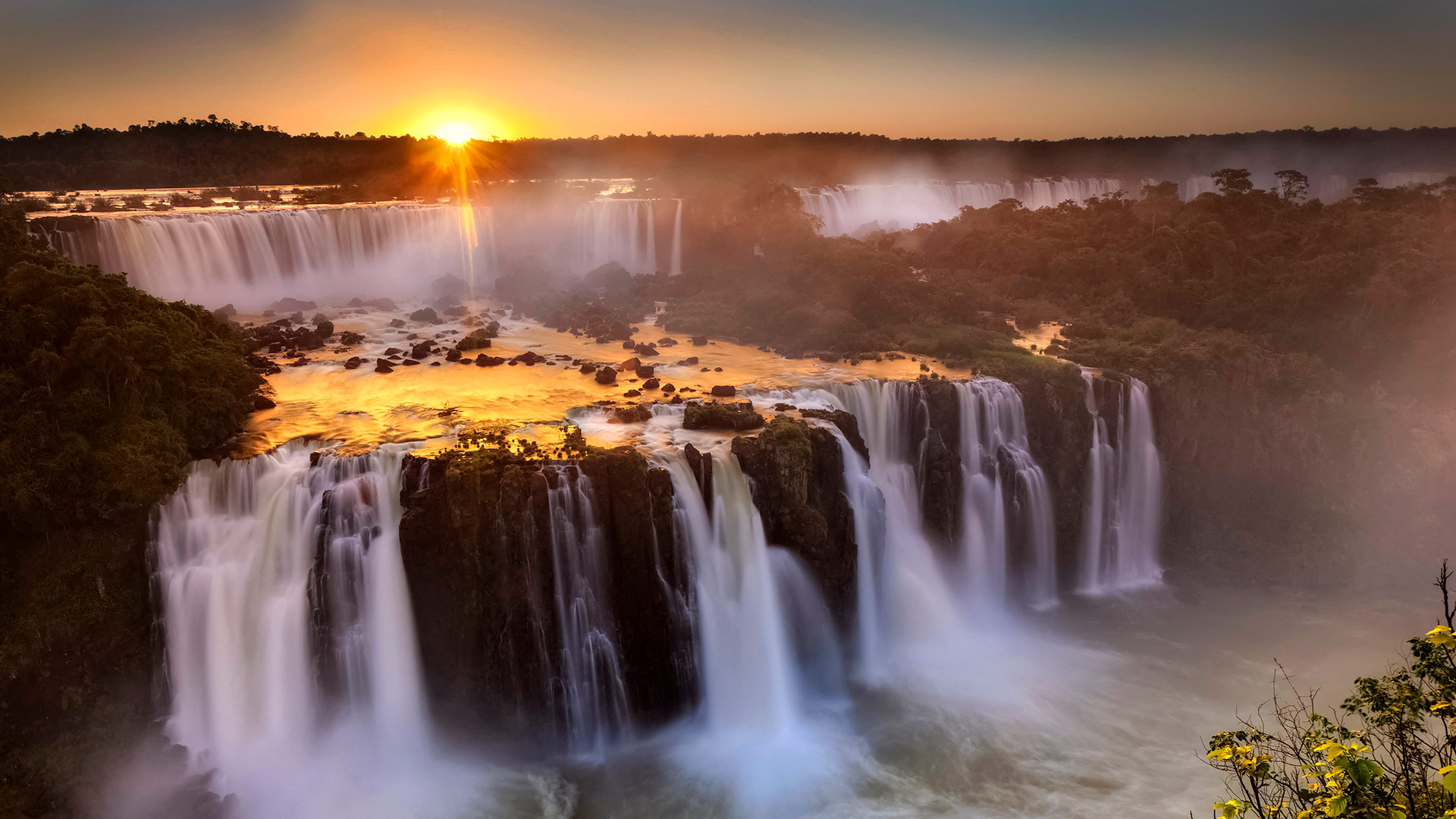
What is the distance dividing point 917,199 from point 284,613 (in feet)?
179

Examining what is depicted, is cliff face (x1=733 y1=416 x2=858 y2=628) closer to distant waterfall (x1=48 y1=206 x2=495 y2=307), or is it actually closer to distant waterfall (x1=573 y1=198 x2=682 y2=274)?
distant waterfall (x1=48 y1=206 x2=495 y2=307)

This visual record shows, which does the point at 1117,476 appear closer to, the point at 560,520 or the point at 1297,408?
the point at 1297,408

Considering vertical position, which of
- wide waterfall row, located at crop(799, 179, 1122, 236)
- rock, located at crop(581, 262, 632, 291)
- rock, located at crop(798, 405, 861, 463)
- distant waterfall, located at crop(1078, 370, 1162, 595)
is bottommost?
distant waterfall, located at crop(1078, 370, 1162, 595)

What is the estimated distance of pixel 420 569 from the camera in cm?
1639

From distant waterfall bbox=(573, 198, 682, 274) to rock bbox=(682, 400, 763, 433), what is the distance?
1021 inches

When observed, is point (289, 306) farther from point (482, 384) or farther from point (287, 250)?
point (482, 384)

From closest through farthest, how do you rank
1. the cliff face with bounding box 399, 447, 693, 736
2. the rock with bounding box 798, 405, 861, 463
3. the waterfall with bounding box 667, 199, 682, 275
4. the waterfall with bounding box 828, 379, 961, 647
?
the cliff face with bounding box 399, 447, 693, 736, the rock with bounding box 798, 405, 861, 463, the waterfall with bounding box 828, 379, 961, 647, the waterfall with bounding box 667, 199, 682, 275

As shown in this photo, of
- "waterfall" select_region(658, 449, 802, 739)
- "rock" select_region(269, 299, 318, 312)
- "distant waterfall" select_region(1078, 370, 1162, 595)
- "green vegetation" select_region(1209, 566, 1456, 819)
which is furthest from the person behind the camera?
"rock" select_region(269, 299, 318, 312)

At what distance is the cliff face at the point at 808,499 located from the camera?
18391 millimetres

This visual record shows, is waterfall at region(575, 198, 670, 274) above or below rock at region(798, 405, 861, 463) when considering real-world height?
above

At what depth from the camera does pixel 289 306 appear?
34.4 meters

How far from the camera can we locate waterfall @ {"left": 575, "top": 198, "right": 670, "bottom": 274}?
45.1m

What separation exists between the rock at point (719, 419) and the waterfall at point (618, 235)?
25941 mm

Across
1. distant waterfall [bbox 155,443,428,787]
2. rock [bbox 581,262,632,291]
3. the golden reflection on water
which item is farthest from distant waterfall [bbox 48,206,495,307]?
distant waterfall [bbox 155,443,428,787]
